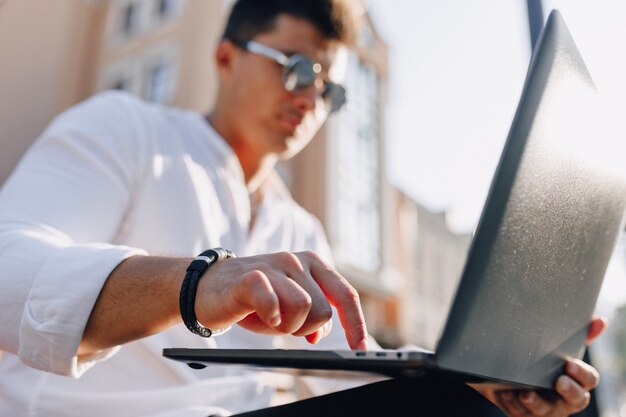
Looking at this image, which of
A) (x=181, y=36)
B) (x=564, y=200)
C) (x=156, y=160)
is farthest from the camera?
(x=181, y=36)

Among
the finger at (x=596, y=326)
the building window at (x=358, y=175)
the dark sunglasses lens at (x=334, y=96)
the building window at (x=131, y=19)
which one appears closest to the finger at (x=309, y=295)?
the finger at (x=596, y=326)

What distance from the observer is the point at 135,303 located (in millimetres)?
546

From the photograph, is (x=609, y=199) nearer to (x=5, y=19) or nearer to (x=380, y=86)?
(x=5, y=19)

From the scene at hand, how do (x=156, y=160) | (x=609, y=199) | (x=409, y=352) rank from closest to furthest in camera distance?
1. (x=409, y=352)
2. (x=609, y=199)
3. (x=156, y=160)

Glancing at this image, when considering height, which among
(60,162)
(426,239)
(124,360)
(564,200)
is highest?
(564,200)

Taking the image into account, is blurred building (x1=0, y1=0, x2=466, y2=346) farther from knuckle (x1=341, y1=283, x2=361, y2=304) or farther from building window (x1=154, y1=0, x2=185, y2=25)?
knuckle (x1=341, y1=283, x2=361, y2=304)

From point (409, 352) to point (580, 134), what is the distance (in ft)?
1.12

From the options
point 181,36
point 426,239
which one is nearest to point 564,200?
point 181,36

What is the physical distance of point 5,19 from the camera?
1140 millimetres

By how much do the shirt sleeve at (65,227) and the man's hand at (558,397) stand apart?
1.49ft

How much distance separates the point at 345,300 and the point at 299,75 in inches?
34.3

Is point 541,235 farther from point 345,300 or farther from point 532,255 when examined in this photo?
point 345,300

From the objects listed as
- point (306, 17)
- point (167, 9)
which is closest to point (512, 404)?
point (306, 17)

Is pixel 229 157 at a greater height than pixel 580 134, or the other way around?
pixel 580 134
